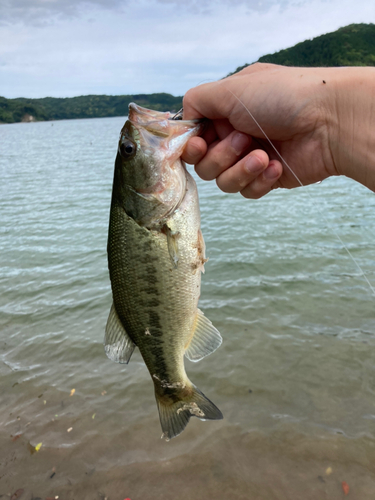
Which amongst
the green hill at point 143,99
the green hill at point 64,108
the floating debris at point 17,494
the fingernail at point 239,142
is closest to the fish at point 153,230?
the fingernail at point 239,142

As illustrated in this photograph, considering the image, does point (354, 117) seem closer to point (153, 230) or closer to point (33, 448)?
point (153, 230)

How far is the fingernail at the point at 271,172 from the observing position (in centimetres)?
268

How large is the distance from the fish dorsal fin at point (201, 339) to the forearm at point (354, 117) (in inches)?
60.0

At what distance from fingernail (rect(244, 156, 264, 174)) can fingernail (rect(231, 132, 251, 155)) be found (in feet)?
0.50

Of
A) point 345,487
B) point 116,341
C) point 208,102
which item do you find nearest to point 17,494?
point 116,341

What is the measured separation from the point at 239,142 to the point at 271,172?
0.33m

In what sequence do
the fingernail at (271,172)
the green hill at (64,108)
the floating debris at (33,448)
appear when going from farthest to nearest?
the green hill at (64,108), the floating debris at (33,448), the fingernail at (271,172)

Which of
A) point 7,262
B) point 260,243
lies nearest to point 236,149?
point 260,243

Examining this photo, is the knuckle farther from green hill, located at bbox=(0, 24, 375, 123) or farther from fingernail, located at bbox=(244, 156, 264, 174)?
green hill, located at bbox=(0, 24, 375, 123)

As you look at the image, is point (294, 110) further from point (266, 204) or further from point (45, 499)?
point (266, 204)

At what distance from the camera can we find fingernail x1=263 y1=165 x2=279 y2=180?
268 cm

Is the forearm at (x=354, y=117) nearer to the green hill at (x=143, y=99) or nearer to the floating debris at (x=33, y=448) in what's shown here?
the floating debris at (x=33, y=448)

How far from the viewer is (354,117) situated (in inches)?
92.3

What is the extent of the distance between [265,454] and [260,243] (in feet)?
22.4
